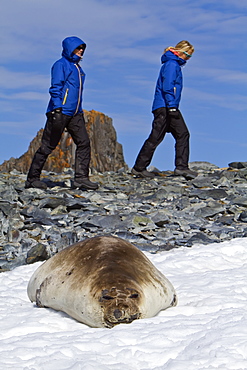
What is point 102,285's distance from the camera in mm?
4453

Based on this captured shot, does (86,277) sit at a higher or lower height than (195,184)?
lower

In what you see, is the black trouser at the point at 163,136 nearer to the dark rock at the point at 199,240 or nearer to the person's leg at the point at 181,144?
the person's leg at the point at 181,144

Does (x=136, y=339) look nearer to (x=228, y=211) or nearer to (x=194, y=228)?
(x=194, y=228)

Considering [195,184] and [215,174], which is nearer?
[195,184]

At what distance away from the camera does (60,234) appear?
8.62m

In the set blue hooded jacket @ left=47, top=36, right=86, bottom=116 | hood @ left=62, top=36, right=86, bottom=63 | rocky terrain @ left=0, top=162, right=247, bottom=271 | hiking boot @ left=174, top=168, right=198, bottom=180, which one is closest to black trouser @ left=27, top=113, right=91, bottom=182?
blue hooded jacket @ left=47, top=36, right=86, bottom=116

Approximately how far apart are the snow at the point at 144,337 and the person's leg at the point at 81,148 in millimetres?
6048

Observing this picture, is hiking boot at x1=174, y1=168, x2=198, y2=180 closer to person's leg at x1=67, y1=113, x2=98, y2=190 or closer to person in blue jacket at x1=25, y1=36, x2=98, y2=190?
person's leg at x1=67, y1=113, x2=98, y2=190

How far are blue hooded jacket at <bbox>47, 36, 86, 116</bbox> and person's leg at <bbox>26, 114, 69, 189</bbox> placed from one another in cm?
28

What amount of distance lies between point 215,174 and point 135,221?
220 inches

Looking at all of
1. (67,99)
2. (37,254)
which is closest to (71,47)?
(67,99)

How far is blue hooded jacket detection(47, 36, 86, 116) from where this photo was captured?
11086 millimetres

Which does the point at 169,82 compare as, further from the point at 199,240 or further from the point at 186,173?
the point at 199,240

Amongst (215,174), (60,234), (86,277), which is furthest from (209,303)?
(215,174)
